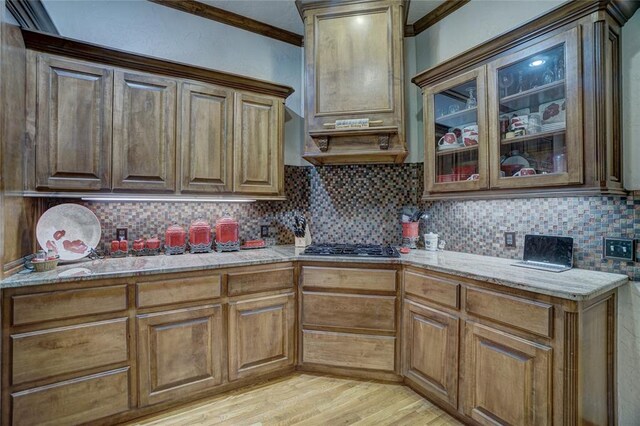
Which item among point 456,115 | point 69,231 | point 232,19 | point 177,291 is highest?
point 232,19

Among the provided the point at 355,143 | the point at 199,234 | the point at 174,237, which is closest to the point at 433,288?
the point at 355,143

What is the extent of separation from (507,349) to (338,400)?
1.08m

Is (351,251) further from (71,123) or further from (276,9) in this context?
(276,9)

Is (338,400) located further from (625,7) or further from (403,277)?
(625,7)

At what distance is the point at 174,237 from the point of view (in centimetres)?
226

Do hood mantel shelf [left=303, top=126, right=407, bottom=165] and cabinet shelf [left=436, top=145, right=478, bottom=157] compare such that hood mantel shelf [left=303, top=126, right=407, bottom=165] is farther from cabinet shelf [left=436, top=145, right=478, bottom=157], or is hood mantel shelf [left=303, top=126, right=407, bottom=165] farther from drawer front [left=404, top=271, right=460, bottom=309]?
drawer front [left=404, top=271, right=460, bottom=309]

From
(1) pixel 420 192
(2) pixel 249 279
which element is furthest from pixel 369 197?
(2) pixel 249 279

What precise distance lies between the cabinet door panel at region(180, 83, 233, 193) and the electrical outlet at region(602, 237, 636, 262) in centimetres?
241

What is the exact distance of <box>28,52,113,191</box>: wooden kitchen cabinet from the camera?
1774 millimetres

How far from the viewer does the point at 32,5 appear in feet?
5.87

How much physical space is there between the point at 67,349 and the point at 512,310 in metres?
2.32

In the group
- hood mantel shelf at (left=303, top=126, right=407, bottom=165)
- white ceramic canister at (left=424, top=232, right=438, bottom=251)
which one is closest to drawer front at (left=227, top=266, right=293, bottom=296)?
hood mantel shelf at (left=303, top=126, right=407, bottom=165)

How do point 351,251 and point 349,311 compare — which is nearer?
point 349,311

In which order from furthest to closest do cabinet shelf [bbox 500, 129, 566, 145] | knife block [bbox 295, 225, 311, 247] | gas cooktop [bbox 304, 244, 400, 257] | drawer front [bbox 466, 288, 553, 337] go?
knife block [bbox 295, 225, 311, 247]
gas cooktop [bbox 304, 244, 400, 257]
cabinet shelf [bbox 500, 129, 566, 145]
drawer front [bbox 466, 288, 553, 337]
